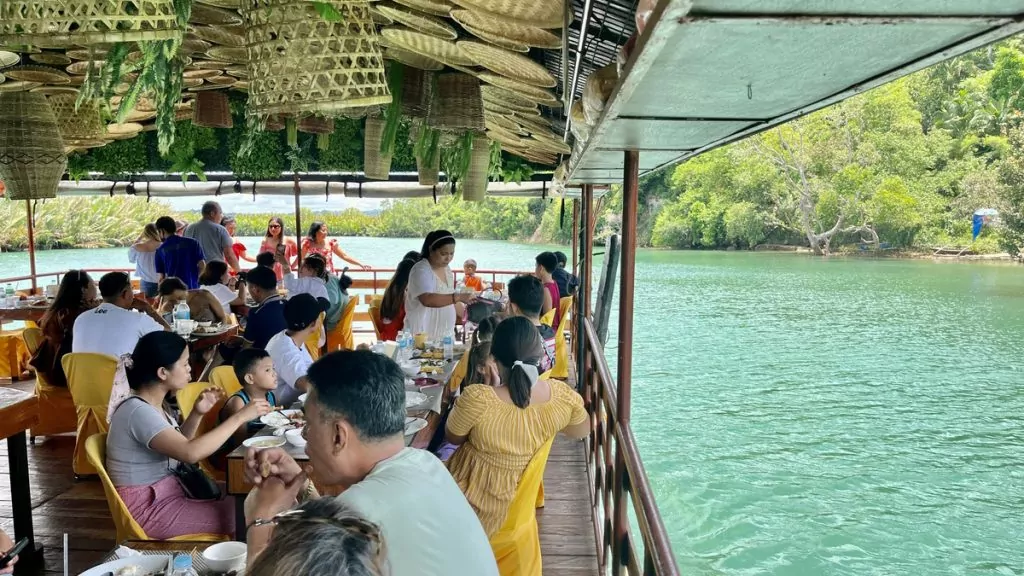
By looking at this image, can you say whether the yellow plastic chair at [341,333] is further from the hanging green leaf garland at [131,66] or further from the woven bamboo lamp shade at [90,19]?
the woven bamboo lamp shade at [90,19]

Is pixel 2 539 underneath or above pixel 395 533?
underneath

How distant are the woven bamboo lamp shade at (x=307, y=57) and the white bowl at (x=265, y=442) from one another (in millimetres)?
1368

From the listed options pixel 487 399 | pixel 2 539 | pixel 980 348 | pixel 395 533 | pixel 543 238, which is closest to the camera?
pixel 395 533

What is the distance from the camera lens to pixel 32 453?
5.14 meters

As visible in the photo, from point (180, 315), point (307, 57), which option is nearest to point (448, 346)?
point (180, 315)

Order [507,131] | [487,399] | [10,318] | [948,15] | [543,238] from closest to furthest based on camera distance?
[948,15] < [487,399] < [507,131] < [10,318] < [543,238]

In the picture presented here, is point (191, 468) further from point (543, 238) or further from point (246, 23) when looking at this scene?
point (543, 238)

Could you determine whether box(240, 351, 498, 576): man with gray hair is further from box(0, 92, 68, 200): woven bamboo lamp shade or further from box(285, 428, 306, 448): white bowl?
box(0, 92, 68, 200): woven bamboo lamp shade

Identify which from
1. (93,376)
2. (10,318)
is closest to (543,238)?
(10,318)

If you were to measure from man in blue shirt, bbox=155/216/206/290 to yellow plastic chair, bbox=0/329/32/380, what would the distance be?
4.84 feet

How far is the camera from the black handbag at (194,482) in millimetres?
2992

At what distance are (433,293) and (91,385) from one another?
7.18 ft

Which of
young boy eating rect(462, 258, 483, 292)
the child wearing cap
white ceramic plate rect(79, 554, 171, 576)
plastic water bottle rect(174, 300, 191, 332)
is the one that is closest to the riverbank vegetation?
young boy eating rect(462, 258, 483, 292)

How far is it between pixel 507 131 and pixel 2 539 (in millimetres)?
3400
